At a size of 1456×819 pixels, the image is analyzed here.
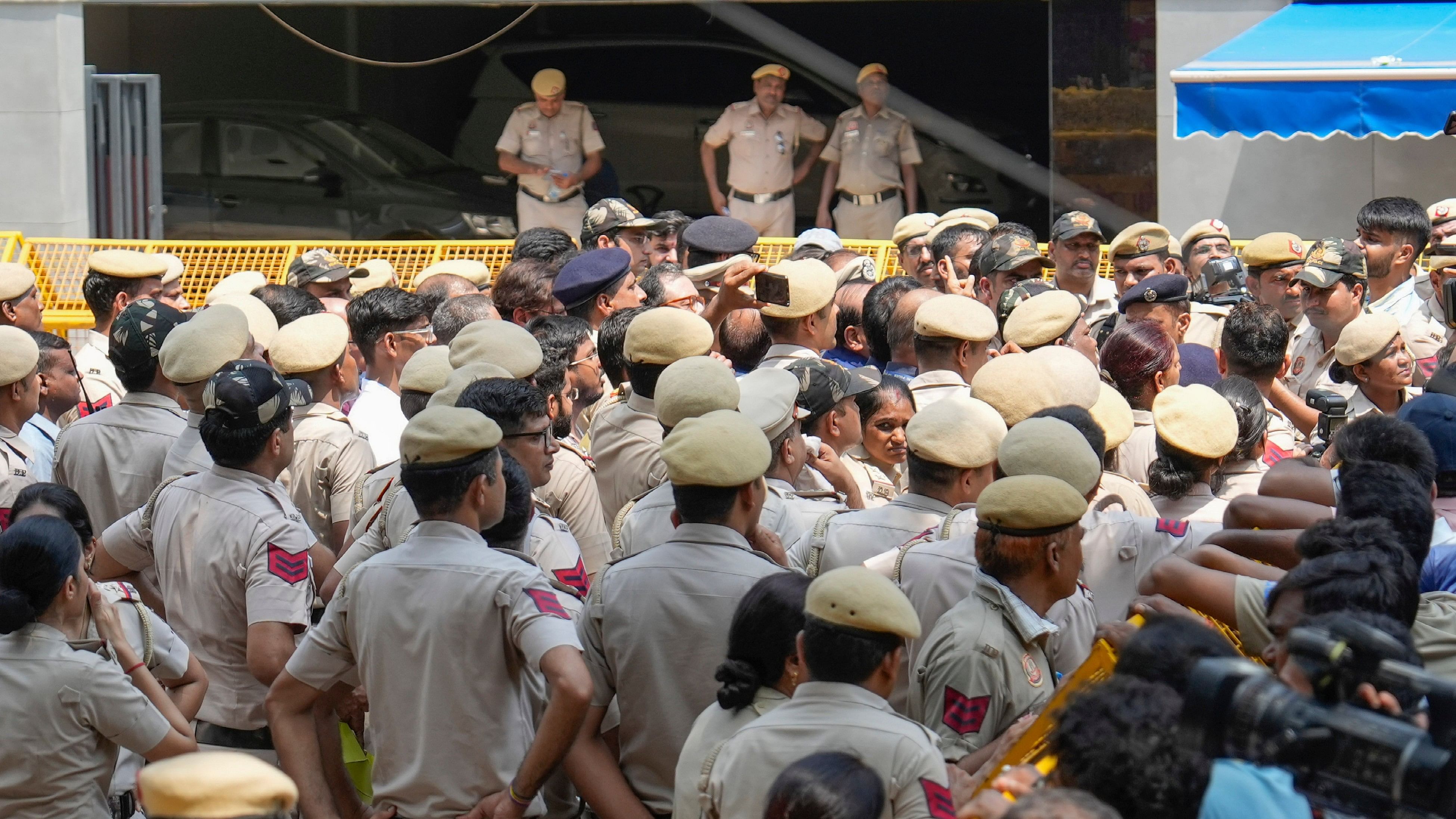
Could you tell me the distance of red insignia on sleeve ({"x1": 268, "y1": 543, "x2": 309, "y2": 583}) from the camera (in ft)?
13.7

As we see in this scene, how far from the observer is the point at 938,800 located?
2.94 meters

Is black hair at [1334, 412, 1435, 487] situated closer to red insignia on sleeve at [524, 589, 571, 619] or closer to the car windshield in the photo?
red insignia on sleeve at [524, 589, 571, 619]

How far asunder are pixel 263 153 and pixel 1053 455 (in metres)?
12.1

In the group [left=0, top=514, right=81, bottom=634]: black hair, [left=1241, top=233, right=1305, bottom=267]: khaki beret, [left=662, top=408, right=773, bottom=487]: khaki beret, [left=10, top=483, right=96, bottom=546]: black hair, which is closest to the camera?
[left=0, top=514, right=81, bottom=634]: black hair

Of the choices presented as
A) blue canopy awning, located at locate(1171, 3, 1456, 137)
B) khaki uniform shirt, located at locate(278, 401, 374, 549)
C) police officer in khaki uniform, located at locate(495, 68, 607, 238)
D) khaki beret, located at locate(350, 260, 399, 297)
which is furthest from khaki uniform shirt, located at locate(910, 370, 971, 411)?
police officer in khaki uniform, located at locate(495, 68, 607, 238)

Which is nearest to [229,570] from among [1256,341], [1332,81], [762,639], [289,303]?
[762,639]

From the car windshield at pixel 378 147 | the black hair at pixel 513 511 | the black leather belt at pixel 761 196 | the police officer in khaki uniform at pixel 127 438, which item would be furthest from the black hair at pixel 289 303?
the car windshield at pixel 378 147

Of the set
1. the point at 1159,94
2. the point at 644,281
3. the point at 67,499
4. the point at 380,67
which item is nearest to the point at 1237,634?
the point at 67,499

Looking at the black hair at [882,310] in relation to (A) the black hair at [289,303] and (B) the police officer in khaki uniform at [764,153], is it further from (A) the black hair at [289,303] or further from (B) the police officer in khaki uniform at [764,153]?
(B) the police officer in khaki uniform at [764,153]

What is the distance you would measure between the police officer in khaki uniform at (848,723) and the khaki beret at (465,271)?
15.7 ft

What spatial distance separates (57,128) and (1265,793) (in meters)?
10.8

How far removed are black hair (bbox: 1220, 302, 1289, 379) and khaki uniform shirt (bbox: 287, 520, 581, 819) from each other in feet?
10.4

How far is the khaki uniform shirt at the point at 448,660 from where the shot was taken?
355 centimetres

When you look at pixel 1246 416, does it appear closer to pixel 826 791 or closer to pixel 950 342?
pixel 950 342
